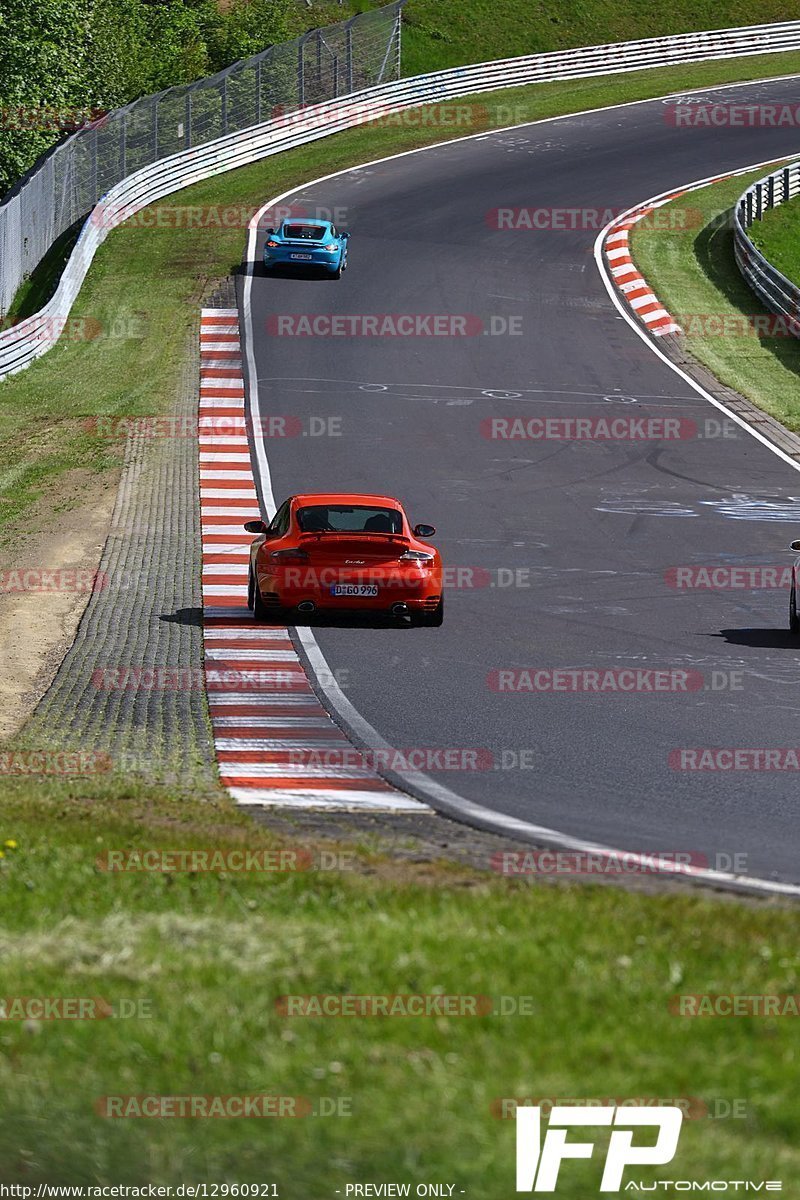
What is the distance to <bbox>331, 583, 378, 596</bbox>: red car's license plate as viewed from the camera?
61.1ft

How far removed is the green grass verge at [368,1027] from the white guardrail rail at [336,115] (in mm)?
29450

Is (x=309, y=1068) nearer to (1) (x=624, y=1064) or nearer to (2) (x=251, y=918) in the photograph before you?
(1) (x=624, y=1064)

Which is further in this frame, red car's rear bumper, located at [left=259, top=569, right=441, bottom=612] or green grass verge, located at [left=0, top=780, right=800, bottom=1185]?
red car's rear bumper, located at [left=259, top=569, right=441, bottom=612]

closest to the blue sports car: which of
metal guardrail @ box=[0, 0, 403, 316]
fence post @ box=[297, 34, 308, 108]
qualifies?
metal guardrail @ box=[0, 0, 403, 316]

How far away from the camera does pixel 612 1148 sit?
5066 mm

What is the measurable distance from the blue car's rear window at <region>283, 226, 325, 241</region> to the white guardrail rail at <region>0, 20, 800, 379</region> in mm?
5349

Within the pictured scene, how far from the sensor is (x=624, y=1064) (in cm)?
561

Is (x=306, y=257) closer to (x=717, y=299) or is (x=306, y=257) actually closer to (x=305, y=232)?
(x=305, y=232)

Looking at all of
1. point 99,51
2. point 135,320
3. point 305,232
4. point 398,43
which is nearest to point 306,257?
point 305,232

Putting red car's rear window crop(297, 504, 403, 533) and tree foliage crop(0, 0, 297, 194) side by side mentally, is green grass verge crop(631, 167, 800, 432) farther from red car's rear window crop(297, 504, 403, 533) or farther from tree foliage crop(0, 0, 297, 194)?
tree foliage crop(0, 0, 297, 194)

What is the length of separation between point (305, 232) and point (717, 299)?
1061 cm

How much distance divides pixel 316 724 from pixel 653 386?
76.3 feet

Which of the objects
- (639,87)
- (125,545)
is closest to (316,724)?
(125,545)

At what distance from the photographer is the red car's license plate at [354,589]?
61.1 feet
